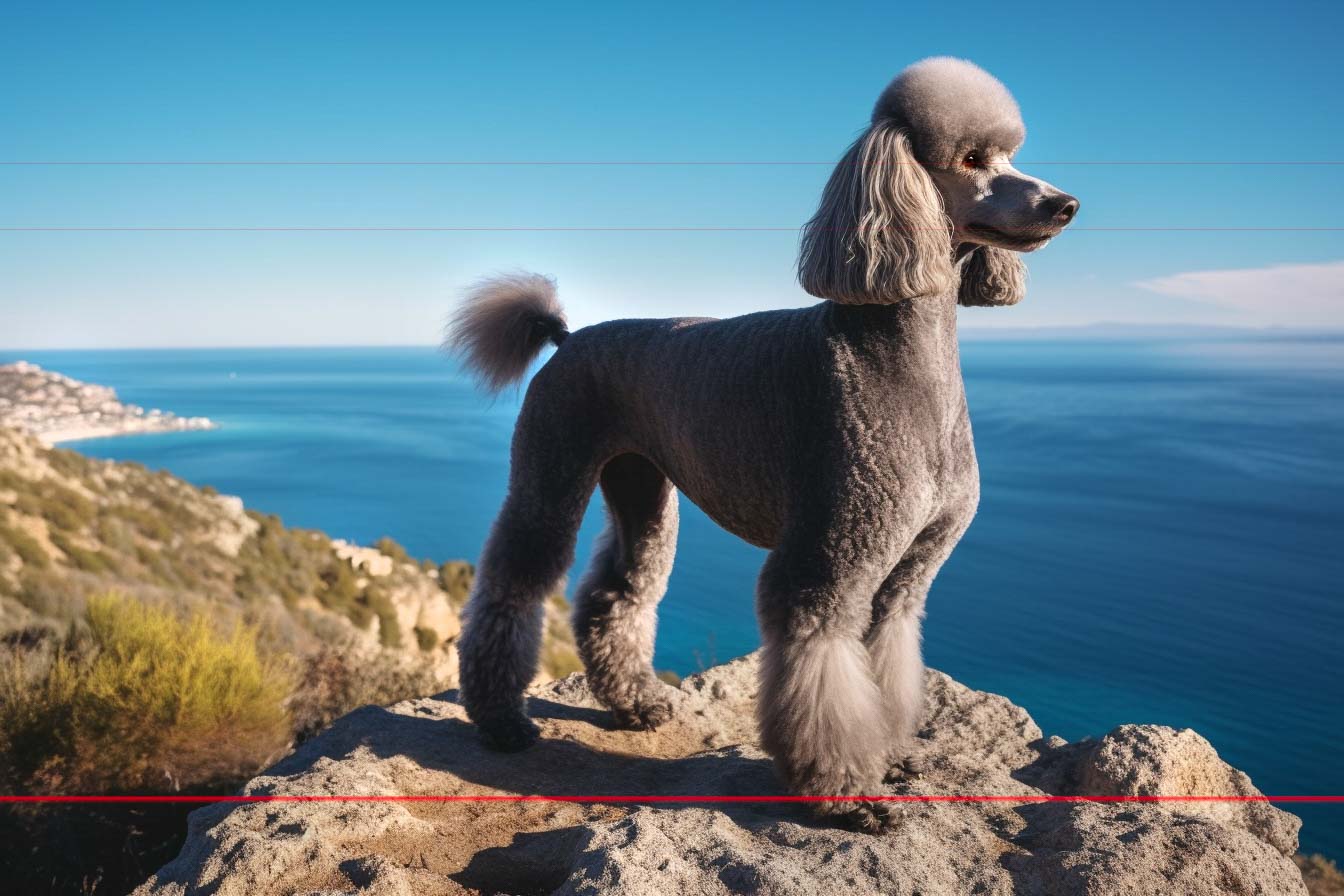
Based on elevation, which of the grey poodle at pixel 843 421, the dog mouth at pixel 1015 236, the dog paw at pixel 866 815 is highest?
the dog mouth at pixel 1015 236

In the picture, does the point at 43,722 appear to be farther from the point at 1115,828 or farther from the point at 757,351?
the point at 1115,828

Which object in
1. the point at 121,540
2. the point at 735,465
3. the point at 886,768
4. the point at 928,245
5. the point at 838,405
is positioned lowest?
the point at 121,540

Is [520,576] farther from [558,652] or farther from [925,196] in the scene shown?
[558,652]

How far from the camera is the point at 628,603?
169 inches

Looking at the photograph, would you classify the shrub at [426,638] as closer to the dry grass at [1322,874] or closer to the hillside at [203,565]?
the hillside at [203,565]

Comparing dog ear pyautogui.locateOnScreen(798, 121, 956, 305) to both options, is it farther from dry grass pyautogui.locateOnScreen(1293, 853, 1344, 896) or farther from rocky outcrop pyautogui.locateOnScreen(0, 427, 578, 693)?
rocky outcrop pyautogui.locateOnScreen(0, 427, 578, 693)

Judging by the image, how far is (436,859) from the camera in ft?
9.68

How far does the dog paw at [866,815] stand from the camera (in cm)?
289

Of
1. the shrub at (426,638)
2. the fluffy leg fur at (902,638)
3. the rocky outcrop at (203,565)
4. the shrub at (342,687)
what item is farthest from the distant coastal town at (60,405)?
the fluffy leg fur at (902,638)

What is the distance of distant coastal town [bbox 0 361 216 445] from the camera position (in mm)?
20172

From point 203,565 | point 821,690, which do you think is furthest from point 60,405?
point 821,690

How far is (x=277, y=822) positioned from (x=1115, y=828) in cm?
258

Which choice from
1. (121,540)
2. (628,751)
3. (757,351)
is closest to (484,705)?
(628,751)

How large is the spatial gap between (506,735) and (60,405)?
23233 mm
